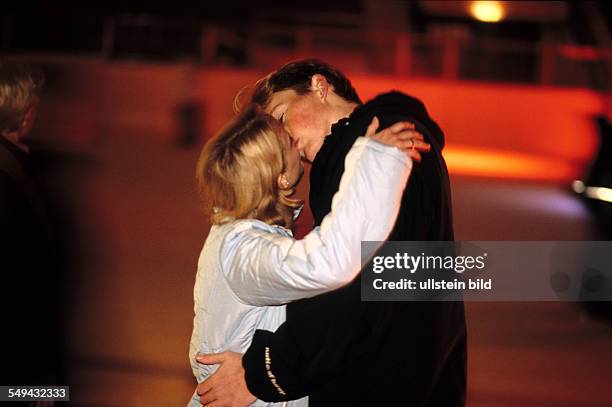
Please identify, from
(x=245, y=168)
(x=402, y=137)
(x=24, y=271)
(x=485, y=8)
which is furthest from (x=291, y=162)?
(x=485, y=8)

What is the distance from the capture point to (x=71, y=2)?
18203 mm

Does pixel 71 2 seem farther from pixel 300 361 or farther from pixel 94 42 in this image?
pixel 300 361

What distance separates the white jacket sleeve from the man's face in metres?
0.41

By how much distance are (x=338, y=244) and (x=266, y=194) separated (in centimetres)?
32

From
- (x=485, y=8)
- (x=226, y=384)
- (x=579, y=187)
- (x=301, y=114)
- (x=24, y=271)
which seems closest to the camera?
(x=226, y=384)

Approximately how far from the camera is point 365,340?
1539 millimetres

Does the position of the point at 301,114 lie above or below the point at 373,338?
above

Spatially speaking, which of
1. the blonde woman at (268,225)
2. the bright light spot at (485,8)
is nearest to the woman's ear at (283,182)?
the blonde woman at (268,225)

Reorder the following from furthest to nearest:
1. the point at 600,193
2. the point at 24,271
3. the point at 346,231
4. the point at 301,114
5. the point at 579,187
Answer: the point at 579,187 → the point at 600,193 → the point at 24,271 → the point at 301,114 → the point at 346,231

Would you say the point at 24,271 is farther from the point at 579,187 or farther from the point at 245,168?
the point at 579,187

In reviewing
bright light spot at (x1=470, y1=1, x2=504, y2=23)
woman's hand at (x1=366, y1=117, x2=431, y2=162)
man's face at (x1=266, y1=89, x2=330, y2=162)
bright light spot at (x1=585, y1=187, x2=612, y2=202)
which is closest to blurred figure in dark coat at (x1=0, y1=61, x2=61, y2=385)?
man's face at (x1=266, y1=89, x2=330, y2=162)

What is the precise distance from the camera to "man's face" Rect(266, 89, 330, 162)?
1.96 meters

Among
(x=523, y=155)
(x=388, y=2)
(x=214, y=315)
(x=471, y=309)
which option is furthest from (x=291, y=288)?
(x=388, y=2)

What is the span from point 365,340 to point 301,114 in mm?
661
